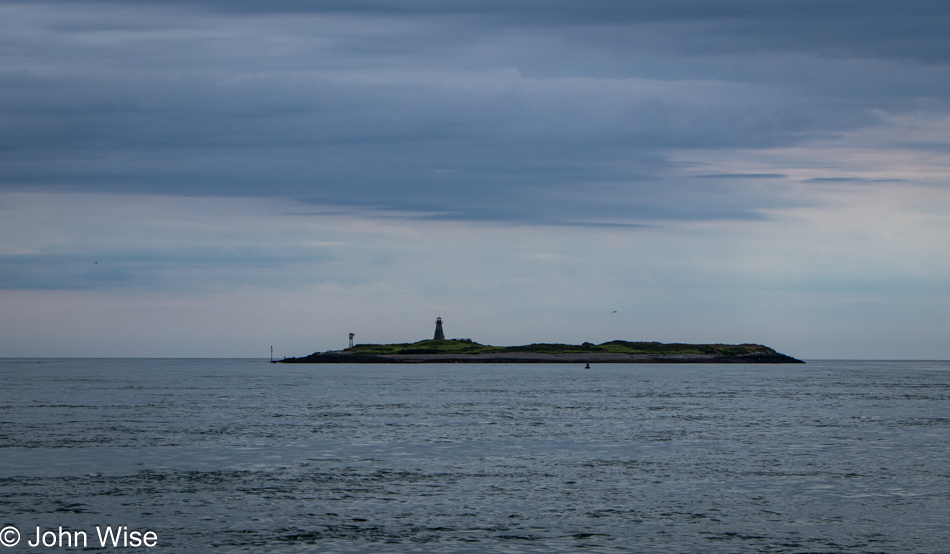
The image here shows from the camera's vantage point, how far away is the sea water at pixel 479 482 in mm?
21688

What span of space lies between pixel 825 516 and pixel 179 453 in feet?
84.0

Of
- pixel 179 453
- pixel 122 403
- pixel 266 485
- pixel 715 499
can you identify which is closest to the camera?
pixel 715 499

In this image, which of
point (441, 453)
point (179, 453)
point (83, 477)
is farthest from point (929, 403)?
point (83, 477)

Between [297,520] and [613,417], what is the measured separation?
1442 inches

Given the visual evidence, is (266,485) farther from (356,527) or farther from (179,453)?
(179,453)

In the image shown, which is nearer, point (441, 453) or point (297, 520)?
point (297, 520)

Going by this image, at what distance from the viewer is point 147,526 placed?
74.2 feet

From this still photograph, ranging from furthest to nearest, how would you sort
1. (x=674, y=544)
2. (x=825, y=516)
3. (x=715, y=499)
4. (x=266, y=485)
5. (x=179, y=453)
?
(x=179, y=453) → (x=266, y=485) → (x=715, y=499) → (x=825, y=516) → (x=674, y=544)

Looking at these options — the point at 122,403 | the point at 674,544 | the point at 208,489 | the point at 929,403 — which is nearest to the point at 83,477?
the point at 208,489

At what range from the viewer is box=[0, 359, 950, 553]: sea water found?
21.7 meters

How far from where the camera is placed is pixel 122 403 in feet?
240

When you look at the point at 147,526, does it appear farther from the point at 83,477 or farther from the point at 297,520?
the point at 83,477

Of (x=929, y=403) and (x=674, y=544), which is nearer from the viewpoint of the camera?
(x=674, y=544)

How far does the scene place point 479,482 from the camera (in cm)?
2994
